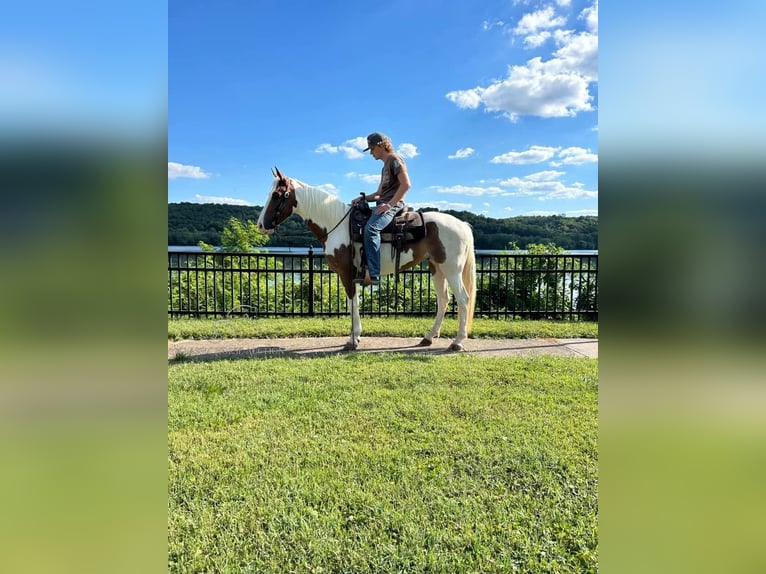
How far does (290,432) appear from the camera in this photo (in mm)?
3074

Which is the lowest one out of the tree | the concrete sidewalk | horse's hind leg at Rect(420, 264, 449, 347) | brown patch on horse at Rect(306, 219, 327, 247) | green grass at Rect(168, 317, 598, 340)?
the concrete sidewalk

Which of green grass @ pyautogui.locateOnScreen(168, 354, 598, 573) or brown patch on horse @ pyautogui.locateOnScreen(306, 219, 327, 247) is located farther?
brown patch on horse @ pyautogui.locateOnScreen(306, 219, 327, 247)

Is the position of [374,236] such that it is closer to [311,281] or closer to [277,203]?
[277,203]

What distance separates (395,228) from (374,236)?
35 centimetres

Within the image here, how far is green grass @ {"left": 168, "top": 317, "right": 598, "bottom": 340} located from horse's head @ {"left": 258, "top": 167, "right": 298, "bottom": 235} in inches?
72.8

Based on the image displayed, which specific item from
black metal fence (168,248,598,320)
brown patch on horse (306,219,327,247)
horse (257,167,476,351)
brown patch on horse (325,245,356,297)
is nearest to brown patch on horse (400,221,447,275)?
horse (257,167,476,351)

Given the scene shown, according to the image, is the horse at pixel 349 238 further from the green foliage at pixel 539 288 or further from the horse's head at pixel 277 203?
the green foliage at pixel 539 288

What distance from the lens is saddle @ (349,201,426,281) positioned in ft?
18.4

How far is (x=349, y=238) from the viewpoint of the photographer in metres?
5.72

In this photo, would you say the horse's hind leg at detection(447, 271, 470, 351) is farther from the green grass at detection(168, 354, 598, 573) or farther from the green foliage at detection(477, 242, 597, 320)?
the green foliage at detection(477, 242, 597, 320)

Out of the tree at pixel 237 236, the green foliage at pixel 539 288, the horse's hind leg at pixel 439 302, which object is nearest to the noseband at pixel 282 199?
the horse's hind leg at pixel 439 302
